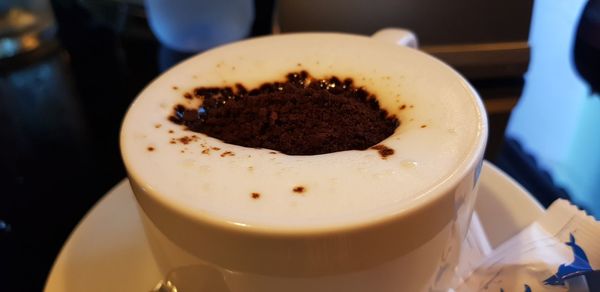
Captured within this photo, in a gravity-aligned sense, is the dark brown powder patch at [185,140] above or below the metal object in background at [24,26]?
above

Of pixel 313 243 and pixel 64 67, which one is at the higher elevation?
pixel 313 243

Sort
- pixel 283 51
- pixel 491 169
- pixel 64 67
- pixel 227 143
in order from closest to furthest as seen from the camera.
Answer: pixel 227 143
pixel 283 51
pixel 491 169
pixel 64 67

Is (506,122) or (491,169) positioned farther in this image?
(506,122)

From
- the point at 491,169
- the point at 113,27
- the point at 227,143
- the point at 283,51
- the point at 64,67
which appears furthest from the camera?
the point at 113,27

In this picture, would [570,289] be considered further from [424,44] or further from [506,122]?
[424,44]

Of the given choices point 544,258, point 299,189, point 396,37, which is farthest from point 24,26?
point 544,258

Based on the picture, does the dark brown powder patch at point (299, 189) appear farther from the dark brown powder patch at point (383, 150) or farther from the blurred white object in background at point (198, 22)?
the blurred white object in background at point (198, 22)

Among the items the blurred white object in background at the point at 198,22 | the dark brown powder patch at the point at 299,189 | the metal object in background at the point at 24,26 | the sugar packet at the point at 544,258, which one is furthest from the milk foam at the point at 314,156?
the metal object in background at the point at 24,26

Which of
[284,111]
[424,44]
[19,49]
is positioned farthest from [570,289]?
[19,49]
